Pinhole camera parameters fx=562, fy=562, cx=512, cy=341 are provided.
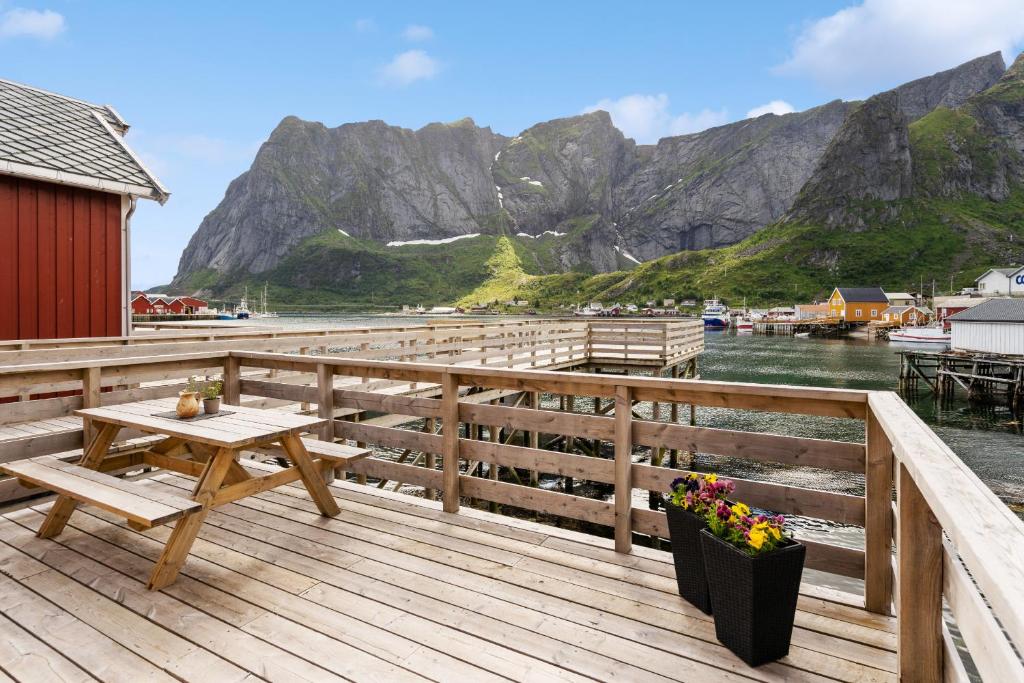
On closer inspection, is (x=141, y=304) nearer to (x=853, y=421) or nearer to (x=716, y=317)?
(x=853, y=421)

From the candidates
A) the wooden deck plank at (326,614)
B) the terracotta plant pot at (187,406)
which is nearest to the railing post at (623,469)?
the wooden deck plank at (326,614)

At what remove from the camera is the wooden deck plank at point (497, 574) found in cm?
253

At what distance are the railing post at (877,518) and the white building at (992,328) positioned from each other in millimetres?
35998

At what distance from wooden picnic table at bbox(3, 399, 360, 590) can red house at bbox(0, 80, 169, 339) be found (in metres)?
5.83

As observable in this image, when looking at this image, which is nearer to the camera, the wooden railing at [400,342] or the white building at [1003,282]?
the wooden railing at [400,342]

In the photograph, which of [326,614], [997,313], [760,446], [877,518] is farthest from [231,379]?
[997,313]

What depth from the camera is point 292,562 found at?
3490mm

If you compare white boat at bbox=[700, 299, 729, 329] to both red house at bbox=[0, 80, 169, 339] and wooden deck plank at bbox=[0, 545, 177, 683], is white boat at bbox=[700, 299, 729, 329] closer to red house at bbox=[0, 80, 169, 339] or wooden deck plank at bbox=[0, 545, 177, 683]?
red house at bbox=[0, 80, 169, 339]

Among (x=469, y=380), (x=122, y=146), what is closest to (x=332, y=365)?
(x=469, y=380)

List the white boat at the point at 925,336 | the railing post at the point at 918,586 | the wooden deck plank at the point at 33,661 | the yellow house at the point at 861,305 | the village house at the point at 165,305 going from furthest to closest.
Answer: the yellow house at the point at 861,305 → the village house at the point at 165,305 → the white boat at the point at 925,336 → the wooden deck plank at the point at 33,661 → the railing post at the point at 918,586

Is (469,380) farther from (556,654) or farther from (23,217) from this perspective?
(23,217)

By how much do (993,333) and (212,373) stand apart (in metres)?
39.0

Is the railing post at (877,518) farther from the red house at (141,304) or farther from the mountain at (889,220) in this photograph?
the mountain at (889,220)

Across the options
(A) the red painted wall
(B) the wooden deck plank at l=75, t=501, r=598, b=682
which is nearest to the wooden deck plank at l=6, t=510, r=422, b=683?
(B) the wooden deck plank at l=75, t=501, r=598, b=682
